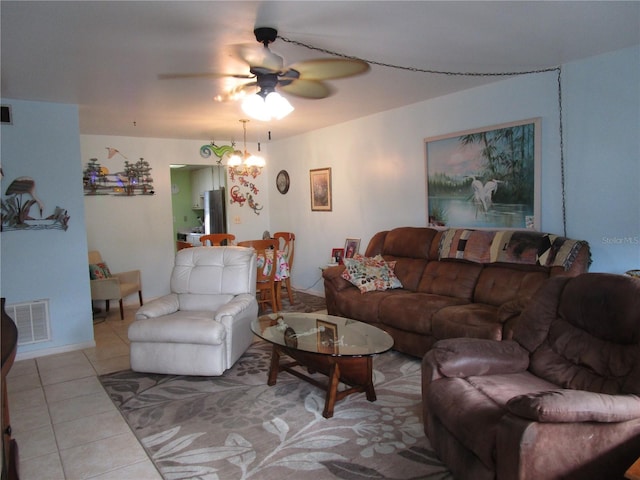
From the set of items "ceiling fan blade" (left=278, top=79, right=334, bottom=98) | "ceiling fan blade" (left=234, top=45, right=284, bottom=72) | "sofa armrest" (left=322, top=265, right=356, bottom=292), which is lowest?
"sofa armrest" (left=322, top=265, right=356, bottom=292)

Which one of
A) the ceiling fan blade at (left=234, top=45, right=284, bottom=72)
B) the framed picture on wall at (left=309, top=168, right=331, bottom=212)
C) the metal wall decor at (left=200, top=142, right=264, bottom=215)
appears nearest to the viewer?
the ceiling fan blade at (left=234, top=45, right=284, bottom=72)

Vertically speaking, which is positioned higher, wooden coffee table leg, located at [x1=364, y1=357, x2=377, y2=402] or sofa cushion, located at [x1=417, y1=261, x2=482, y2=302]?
sofa cushion, located at [x1=417, y1=261, x2=482, y2=302]

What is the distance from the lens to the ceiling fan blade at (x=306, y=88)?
146 inches

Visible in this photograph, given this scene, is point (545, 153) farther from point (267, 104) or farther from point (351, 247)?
point (351, 247)

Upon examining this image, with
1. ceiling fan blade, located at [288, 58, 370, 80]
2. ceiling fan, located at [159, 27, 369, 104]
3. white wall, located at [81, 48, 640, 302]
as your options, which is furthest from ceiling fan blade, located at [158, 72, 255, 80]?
white wall, located at [81, 48, 640, 302]

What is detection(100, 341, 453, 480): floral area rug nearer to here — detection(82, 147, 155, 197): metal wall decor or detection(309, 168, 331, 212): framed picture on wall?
detection(309, 168, 331, 212): framed picture on wall

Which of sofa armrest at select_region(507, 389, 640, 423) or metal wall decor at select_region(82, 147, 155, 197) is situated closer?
sofa armrest at select_region(507, 389, 640, 423)

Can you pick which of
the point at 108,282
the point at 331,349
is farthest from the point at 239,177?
the point at 331,349

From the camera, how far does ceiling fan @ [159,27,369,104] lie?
2742mm

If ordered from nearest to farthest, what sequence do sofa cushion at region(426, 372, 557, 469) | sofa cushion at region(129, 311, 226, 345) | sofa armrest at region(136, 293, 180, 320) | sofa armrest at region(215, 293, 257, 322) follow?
sofa cushion at region(426, 372, 557, 469) → sofa cushion at region(129, 311, 226, 345) → sofa armrest at region(215, 293, 257, 322) → sofa armrest at region(136, 293, 180, 320)

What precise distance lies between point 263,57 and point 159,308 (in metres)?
2.36

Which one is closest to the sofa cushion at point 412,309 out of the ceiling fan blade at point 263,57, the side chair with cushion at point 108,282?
the ceiling fan blade at point 263,57

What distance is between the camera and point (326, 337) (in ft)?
10.4

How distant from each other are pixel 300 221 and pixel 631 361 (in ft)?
17.5
